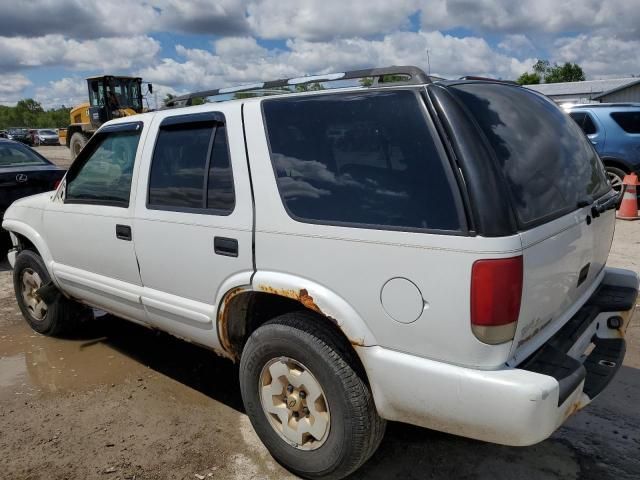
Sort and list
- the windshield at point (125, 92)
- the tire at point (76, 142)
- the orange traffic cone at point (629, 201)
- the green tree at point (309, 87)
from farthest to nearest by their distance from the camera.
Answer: the tire at point (76, 142)
the windshield at point (125, 92)
the orange traffic cone at point (629, 201)
the green tree at point (309, 87)

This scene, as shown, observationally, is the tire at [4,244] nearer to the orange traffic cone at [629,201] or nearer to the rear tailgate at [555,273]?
the rear tailgate at [555,273]

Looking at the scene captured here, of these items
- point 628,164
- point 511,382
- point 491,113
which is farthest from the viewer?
point 628,164

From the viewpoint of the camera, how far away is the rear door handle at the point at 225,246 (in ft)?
9.07

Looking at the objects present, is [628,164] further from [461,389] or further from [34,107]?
[34,107]

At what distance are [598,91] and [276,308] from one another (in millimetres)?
48152

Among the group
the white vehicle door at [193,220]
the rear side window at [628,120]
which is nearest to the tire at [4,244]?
the white vehicle door at [193,220]

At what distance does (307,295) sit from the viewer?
97.0 inches

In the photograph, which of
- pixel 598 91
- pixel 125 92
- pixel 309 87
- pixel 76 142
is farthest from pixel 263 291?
pixel 598 91

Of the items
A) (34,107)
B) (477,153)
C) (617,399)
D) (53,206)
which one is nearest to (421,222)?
(477,153)

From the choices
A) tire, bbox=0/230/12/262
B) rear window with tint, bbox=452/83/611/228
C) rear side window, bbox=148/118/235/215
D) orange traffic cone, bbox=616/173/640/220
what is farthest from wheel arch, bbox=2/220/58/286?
orange traffic cone, bbox=616/173/640/220

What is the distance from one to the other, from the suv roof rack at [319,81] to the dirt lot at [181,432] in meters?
1.91

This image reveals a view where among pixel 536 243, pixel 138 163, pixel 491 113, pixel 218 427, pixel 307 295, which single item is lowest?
pixel 218 427

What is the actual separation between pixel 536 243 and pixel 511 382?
0.55 metres

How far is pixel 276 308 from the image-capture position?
2910 millimetres
